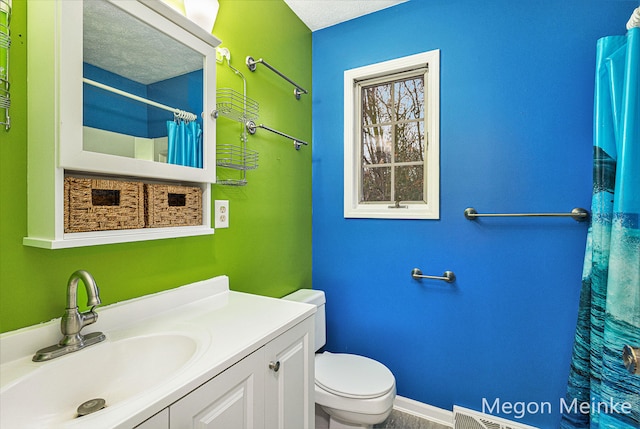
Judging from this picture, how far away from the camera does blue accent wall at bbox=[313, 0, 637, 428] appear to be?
55.4 inches

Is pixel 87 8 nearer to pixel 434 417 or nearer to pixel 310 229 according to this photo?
pixel 310 229

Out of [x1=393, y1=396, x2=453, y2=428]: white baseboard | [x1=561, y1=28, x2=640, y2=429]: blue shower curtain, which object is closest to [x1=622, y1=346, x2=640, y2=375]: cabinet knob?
[x1=561, y1=28, x2=640, y2=429]: blue shower curtain

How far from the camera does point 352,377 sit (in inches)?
59.2

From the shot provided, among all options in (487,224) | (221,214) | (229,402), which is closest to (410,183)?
(487,224)

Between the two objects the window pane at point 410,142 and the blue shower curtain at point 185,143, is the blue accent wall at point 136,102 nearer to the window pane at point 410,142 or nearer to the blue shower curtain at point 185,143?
the blue shower curtain at point 185,143

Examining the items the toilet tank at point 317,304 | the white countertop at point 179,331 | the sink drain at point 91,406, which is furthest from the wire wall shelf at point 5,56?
the toilet tank at point 317,304

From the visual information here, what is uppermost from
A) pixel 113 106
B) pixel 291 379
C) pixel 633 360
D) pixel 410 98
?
pixel 410 98

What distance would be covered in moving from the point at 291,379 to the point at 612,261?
4.34 ft

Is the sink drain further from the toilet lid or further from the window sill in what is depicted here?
the window sill

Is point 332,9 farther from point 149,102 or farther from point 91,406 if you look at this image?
point 91,406

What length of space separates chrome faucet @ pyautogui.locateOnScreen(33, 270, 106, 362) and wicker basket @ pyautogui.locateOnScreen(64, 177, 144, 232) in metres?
0.14

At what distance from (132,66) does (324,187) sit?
1321 millimetres

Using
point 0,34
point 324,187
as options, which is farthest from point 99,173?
point 324,187

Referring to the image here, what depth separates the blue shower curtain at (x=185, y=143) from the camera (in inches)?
40.5
